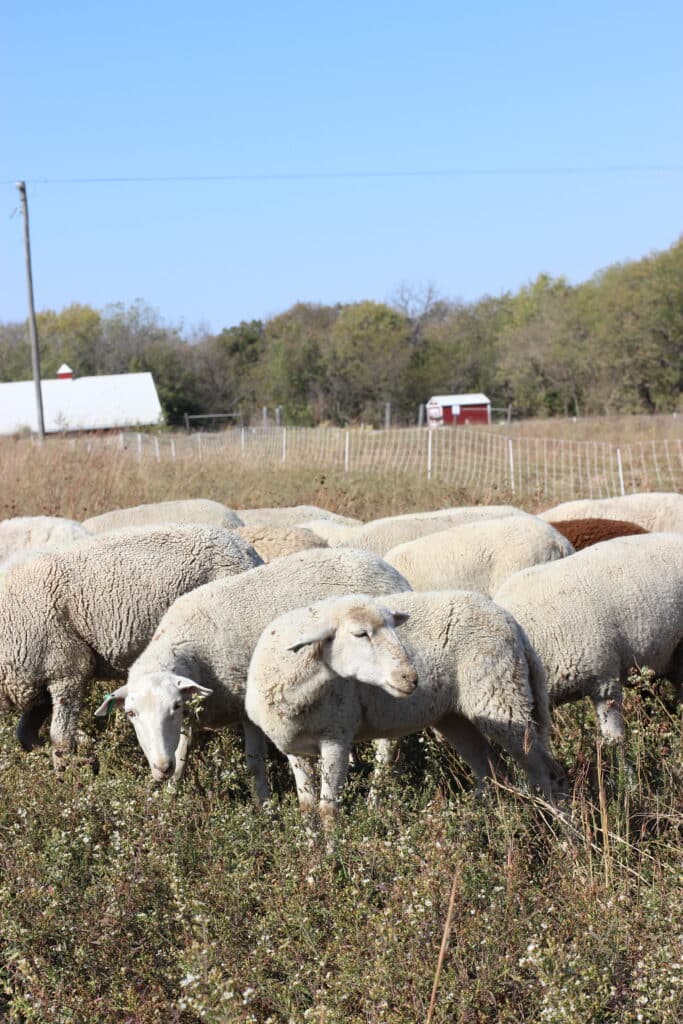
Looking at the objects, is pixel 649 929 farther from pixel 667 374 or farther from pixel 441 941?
pixel 667 374

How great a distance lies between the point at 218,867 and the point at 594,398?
169 ft

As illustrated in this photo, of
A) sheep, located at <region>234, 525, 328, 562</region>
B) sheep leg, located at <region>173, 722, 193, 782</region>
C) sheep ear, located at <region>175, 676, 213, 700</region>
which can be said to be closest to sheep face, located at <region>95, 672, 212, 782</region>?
sheep ear, located at <region>175, 676, 213, 700</region>

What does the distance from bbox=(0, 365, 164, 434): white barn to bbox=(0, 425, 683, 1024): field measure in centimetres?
4604

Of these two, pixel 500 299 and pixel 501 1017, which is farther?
pixel 500 299

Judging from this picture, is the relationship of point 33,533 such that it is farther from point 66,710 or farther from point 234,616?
point 234,616

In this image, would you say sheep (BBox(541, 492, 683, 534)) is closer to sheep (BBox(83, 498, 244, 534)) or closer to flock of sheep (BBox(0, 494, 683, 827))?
flock of sheep (BBox(0, 494, 683, 827))

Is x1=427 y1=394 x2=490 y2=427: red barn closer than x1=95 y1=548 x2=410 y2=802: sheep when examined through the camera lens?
No

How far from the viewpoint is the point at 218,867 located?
427 cm

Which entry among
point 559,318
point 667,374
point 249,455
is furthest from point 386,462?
point 559,318

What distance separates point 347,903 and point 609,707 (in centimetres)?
226

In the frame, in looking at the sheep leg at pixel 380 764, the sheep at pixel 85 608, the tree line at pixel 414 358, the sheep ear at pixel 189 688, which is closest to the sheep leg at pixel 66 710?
the sheep at pixel 85 608

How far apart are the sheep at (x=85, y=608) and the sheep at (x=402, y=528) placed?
1728mm

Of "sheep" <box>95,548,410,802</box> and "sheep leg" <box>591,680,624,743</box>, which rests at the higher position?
"sheep" <box>95,548,410,802</box>

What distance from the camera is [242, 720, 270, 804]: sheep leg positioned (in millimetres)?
5438
